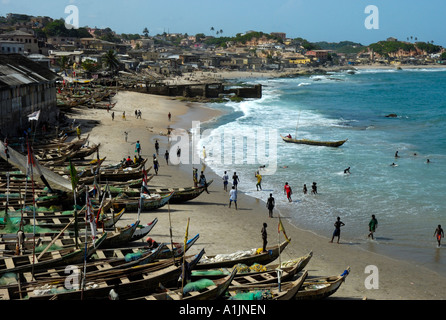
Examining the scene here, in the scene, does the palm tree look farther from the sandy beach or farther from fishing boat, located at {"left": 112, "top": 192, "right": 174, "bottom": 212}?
fishing boat, located at {"left": 112, "top": 192, "right": 174, "bottom": 212}

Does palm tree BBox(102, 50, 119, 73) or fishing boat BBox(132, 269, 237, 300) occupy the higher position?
palm tree BBox(102, 50, 119, 73)

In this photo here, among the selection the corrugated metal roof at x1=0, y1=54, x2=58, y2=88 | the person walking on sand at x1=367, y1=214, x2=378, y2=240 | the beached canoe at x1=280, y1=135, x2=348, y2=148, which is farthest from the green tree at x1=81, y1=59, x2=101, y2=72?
the person walking on sand at x1=367, y1=214, x2=378, y2=240

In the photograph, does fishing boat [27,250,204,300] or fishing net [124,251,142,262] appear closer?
fishing boat [27,250,204,300]

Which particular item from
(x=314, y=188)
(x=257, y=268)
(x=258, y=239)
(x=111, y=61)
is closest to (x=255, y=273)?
(x=257, y=268)

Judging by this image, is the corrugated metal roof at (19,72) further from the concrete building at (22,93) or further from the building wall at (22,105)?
the building wall at (22,105)

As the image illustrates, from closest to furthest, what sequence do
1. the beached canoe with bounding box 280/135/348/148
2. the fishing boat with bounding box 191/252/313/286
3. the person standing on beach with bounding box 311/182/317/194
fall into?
the fishing boat with bounding box 191/252/313/286 → the person standing on beach with bounding box 311/182/317/194 → the beached canoe with bounding box 280/135/348/148

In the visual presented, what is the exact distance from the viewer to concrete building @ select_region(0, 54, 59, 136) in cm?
3196

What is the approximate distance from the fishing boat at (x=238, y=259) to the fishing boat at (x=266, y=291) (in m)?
2.01

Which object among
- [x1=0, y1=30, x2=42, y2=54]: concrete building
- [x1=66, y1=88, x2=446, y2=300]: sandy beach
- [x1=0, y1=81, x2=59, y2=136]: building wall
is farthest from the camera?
[x1=0, y1=30, x2=42, y2=54]: concrete building

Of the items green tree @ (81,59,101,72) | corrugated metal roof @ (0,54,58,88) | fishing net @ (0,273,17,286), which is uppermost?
green tree @ (81,59,101,72)

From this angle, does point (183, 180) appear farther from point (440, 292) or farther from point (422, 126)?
point (422, 126)

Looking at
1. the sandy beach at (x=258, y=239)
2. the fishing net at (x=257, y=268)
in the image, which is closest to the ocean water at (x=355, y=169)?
the sandy beach at (x=258, y=239)

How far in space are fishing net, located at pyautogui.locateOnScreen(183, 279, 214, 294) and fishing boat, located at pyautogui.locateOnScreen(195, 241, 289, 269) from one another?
5.71ft

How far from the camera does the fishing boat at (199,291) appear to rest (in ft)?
38.7
